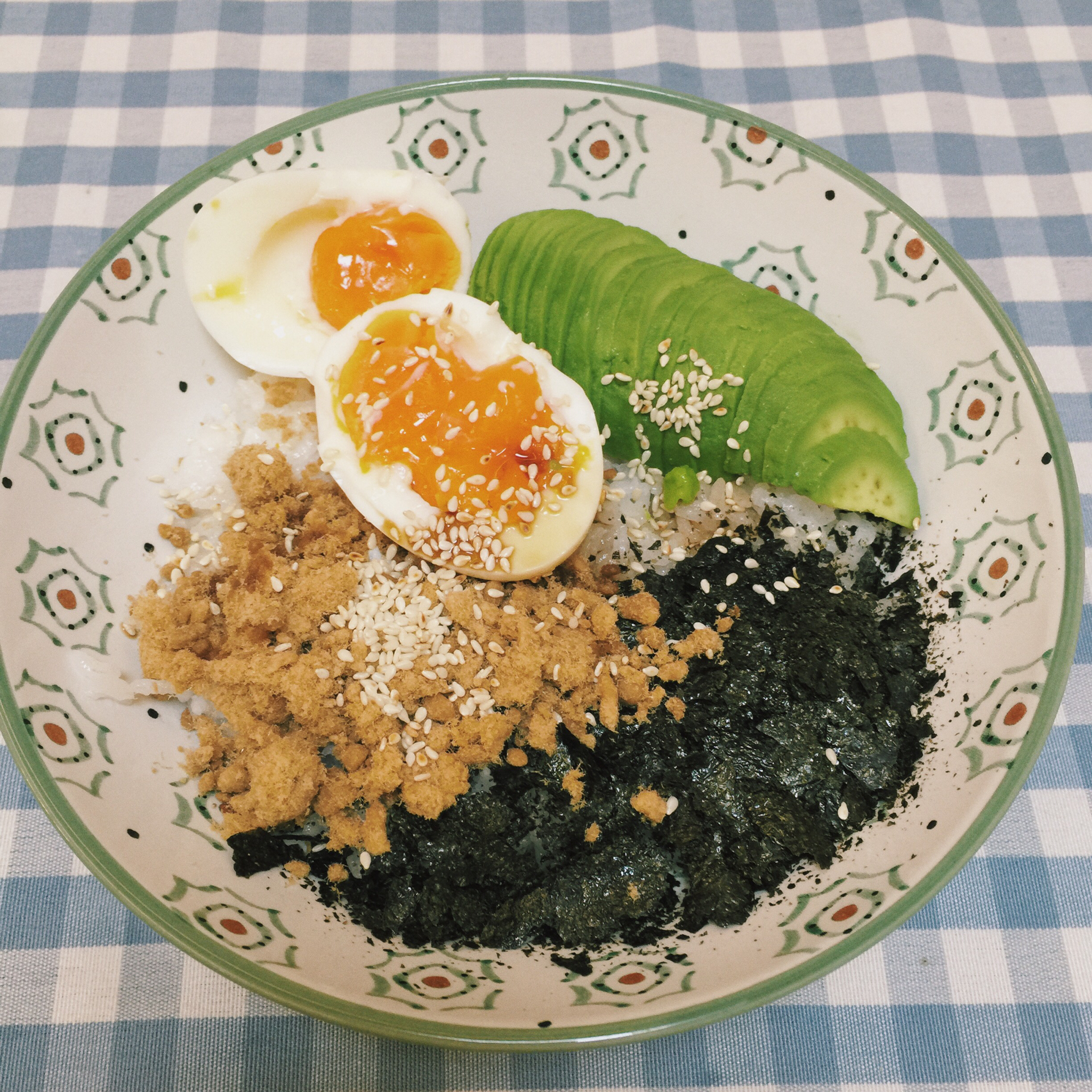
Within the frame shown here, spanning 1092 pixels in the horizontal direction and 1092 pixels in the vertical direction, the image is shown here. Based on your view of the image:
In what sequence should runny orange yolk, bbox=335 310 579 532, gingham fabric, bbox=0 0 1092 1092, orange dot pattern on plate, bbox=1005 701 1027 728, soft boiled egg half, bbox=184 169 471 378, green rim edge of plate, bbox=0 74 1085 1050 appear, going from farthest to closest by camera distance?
1. soft boiled egg half, bbox=184 169 471 378
2. runny orange yolk, bbox=335 310 579 532
3. gingham fabric, bbox=0 0 1092 1092
4. orange dot pattern on plate, bbox=1005 701 1027 728
5. green rim edge of plate, bbox=0 74 1085 1050

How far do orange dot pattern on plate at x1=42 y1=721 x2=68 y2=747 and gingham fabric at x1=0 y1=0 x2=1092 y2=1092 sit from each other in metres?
0.42

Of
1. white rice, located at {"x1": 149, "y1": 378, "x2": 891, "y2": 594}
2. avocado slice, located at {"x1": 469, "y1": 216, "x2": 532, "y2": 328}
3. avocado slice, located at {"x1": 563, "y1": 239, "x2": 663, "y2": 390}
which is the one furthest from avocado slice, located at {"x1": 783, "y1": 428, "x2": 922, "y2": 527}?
avocado slice, located at {"x1": 469, "y1": 216, "x2": 532, "y2": 328}

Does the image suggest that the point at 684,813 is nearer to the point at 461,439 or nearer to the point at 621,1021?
the point at 621,1021

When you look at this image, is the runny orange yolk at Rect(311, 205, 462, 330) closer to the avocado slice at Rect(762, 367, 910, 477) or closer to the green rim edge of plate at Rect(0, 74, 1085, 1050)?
the green rim edge of plate at Rect(0, 74, 1085, 1050)

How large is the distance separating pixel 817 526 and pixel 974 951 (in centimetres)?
113

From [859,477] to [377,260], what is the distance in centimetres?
144

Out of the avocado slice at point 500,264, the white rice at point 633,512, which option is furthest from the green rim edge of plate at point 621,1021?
the avocado slice at point 500,264

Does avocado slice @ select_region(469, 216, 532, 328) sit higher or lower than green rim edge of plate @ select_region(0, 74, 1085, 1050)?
higher

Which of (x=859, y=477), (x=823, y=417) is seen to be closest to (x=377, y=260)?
(x=823, y=417)

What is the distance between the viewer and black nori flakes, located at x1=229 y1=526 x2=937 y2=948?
1.76 metres

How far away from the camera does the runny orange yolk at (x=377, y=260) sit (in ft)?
7.39

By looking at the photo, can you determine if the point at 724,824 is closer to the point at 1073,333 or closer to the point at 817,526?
the point at 817,526

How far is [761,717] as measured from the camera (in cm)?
192

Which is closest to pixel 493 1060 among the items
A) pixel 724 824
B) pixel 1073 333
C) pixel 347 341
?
pixel 724 824
